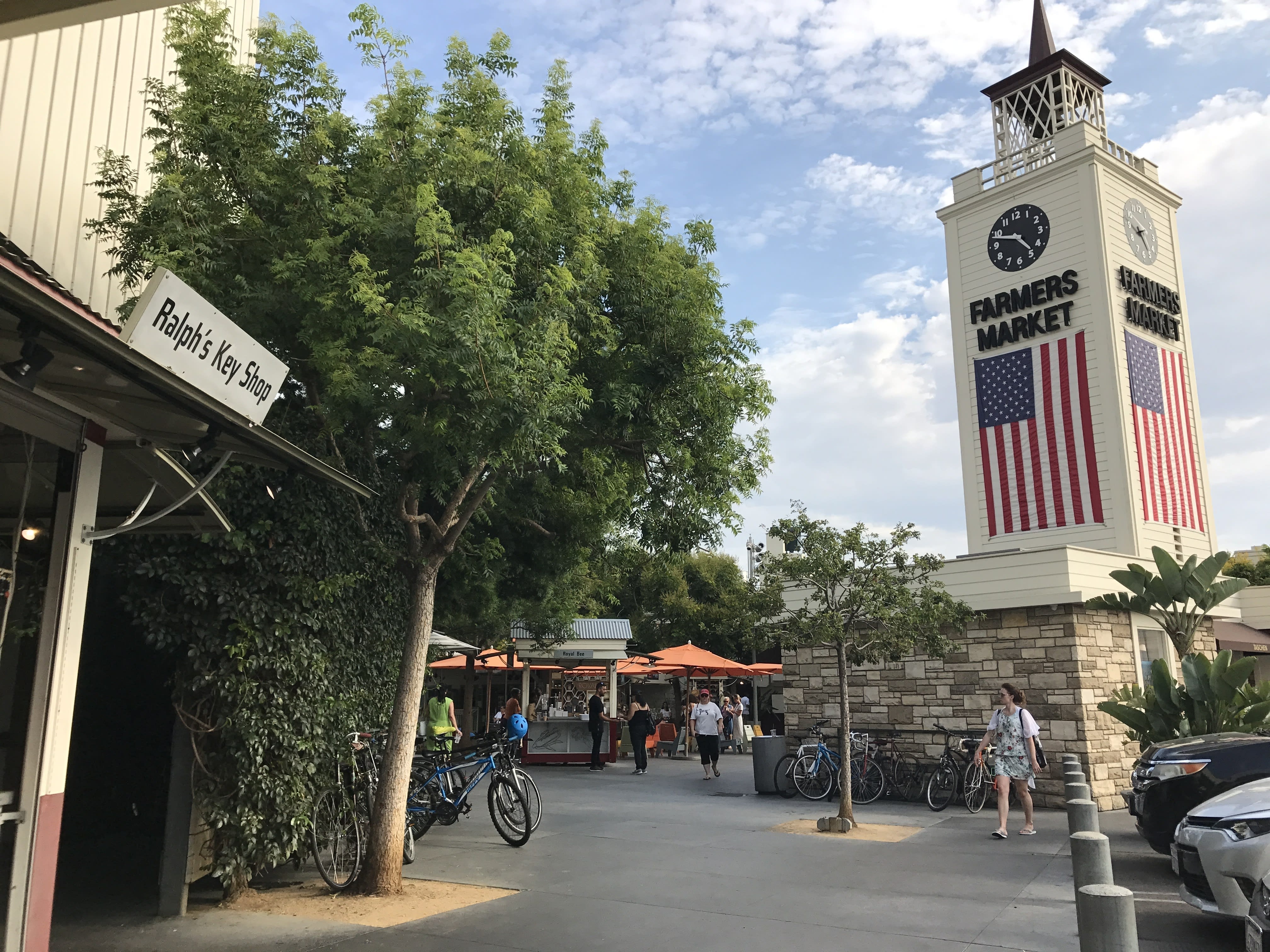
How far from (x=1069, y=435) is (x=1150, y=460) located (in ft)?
6.19

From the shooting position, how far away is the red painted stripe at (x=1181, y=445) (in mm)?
22594

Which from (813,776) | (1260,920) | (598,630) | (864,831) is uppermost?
(598,630)

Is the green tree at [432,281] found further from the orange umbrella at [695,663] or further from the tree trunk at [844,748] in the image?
the orange umbrella at [695,663]

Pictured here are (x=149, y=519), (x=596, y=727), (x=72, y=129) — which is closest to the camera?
(x=149, y=519)

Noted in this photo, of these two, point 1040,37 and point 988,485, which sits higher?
point 1040,37

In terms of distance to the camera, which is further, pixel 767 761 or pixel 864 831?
pixel 767 761

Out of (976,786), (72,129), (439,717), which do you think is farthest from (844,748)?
(72,129)

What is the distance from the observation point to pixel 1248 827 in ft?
18.2

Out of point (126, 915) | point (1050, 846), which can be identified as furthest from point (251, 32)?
point (1050, 846)

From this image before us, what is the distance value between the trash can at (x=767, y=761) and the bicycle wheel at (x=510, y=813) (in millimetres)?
6124

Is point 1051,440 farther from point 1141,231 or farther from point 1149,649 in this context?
point 1149,649

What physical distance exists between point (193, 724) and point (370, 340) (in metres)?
3.30

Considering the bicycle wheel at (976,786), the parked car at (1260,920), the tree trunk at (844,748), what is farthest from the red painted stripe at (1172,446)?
the parked car at (1260,920)

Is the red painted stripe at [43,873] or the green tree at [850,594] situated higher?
the green tree at [850,594]
